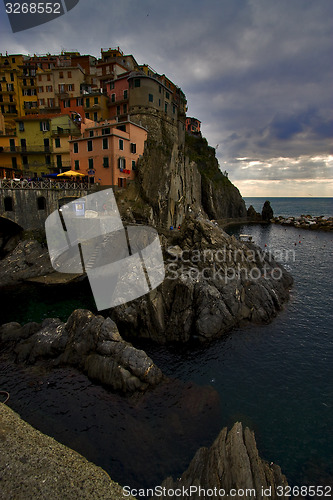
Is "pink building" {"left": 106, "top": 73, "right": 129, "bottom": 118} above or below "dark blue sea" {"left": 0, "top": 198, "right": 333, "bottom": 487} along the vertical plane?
above

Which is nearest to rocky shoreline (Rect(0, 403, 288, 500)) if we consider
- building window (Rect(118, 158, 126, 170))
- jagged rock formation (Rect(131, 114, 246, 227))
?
jagged rock formation (Rect(131, 114, 246, 227))

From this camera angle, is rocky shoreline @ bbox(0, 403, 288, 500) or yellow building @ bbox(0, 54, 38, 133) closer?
rocky shoreline @ bbox(0, 403, 288, 500)

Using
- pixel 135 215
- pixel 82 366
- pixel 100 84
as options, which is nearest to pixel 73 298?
pixel 82 366

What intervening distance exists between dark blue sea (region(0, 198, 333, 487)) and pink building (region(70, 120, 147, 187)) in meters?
29.7

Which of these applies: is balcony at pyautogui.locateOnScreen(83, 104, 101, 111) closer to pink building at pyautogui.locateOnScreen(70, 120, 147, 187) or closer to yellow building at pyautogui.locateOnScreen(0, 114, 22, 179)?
pink building at pyautogui.locateOnScreen(70, 120, 147, 187)

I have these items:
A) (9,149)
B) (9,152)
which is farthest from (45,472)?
(9,149)

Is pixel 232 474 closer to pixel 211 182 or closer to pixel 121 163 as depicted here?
pixel 121 163

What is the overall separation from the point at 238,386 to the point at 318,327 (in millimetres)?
16090

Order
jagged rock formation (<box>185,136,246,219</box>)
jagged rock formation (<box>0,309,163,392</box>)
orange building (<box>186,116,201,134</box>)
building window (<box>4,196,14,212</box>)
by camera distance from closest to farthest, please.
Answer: jagged rock formation (<box>0,309,163,392</box>)
building window (<box>4,196,14,212</box>)
jagged rock formation (<box>185,136,246,219</box>)
orange building (<box>186,116,201,134</box>)

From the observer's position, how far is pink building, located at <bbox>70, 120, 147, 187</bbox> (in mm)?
46469

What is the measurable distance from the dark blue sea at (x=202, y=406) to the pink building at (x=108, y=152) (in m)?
29.7

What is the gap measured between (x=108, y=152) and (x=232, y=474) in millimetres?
47307

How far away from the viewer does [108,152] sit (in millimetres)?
46469

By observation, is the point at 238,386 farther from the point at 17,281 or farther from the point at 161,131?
the point at 161,131
